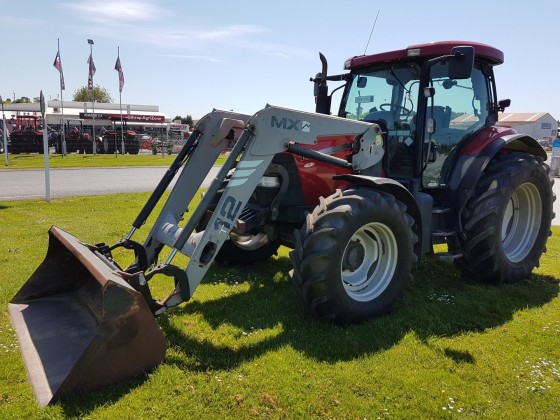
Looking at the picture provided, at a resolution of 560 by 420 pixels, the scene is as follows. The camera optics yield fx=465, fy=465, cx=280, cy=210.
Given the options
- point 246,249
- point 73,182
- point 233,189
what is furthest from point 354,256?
point 73,182

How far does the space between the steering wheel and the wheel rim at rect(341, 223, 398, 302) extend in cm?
161

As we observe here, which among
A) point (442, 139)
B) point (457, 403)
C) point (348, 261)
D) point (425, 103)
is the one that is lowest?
point (457, 403)

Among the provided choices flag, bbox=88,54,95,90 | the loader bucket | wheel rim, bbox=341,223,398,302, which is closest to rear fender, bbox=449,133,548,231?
wheel rim, bbox=341,223,398,302

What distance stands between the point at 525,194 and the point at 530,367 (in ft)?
9.77

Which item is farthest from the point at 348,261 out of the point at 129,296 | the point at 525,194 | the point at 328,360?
the point at 525,194

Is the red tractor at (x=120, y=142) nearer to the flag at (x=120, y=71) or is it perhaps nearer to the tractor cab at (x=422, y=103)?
the flag at (x=120, y=71)

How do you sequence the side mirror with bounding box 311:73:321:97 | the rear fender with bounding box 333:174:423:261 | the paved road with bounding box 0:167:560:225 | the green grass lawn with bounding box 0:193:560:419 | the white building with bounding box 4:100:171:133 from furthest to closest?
the white building with bounding box 4:100:171:133
the paved road with bounding box 0:167:560:225
the side mirror with bounding box 311:73:321:97
the rear fender with bounding box 333:174:423:261
the green grass lawn with bounding box 0:193:560:419

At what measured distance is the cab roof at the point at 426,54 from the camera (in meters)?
4.88

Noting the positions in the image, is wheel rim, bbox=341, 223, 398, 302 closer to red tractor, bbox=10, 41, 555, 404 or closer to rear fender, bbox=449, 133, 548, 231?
red tractor, bbox=10, 41, 555, 404

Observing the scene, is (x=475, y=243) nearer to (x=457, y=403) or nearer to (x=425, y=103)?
(x=425, y=103)

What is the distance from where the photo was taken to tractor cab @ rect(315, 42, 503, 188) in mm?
5070

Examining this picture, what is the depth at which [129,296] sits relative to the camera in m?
3.09

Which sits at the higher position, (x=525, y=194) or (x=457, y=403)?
(x=525, y=194)

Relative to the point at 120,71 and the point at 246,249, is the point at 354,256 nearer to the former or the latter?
the point at 246,249
